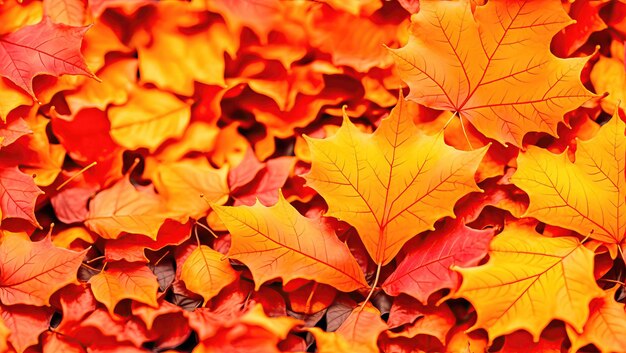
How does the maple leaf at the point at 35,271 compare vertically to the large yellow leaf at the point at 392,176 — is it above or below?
below

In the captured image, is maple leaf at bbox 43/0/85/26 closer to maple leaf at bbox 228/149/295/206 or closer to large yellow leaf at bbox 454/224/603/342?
maple leaf at bbox 228/149/295/206

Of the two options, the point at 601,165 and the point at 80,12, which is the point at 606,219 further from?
the point at 80,12

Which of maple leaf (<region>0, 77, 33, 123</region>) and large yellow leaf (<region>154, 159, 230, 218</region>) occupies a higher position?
maple leaf (<region>0, 77, 33, 123</region>)

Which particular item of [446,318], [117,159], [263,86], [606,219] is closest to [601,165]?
[606,219]

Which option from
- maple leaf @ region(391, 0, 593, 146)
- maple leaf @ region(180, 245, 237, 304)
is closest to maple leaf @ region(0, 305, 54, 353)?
maple leaf @ region(180, 245, 237, 304)

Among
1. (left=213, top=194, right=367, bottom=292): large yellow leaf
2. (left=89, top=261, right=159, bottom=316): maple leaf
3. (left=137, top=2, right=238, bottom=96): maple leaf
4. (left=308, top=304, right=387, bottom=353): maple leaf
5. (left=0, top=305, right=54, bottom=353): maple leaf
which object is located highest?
(left=137, top=2, right=238, bottom=96): maple leaf

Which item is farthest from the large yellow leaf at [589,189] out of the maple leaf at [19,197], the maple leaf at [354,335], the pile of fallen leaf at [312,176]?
the maple leaf at [19,197]

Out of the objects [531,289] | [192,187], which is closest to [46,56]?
[192,187]

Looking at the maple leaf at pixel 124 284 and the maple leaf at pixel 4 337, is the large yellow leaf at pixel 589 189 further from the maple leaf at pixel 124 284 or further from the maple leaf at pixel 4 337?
the maple leaf at pixel 4 337
